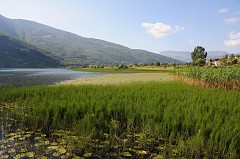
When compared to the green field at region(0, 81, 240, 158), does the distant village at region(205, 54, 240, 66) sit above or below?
above

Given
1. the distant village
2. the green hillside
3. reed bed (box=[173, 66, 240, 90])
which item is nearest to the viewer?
reed bed (box=[173, 66, 240, 90])

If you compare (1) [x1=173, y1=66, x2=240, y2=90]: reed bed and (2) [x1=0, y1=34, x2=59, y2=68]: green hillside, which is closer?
(1) [x1=173, y1=66, x2=240, y2=90]: reed bed

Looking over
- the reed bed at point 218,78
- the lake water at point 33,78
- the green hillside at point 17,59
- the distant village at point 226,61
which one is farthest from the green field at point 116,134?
the green hillside at point 17,59

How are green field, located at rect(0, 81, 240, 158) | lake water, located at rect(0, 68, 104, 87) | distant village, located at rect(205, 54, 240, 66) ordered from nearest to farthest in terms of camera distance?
green field, located at rect(0, 81, 240, 158)
lake water, located at rect(0, 68, 104, 87)
distant village, located at rect(205, 54, 240, 66)

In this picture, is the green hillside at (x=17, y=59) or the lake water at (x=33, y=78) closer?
the lake water at (x=33, y=78)

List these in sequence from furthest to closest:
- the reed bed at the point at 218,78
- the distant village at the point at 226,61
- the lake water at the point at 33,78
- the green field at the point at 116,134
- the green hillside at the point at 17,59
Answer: the green hillside at the point at 17,59 < the distant village at the point at 226,61 < the lake water at the point at 33,78 < the reed bed at the point at 218,78 < the green field at the point at 116,134

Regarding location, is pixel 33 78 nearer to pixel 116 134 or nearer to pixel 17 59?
pixel 116 134

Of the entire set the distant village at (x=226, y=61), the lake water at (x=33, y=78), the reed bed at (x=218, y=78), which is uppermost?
the distant village at (x=226, y=61)

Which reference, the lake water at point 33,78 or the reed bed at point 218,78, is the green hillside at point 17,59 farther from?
the reed bed at point 218,78

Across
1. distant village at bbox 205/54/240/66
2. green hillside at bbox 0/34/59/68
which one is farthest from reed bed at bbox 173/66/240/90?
green hillside at bbox 0/34/59/68

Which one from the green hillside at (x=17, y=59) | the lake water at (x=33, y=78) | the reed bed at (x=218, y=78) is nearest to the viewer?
the reed bed at (x=218, y=78)

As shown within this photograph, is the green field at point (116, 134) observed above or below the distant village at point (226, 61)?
below

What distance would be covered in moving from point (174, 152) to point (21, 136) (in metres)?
5.00

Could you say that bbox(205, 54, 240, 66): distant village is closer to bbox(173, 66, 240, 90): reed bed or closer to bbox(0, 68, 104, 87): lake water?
bbox(0, 68, 104, 87): lake water
